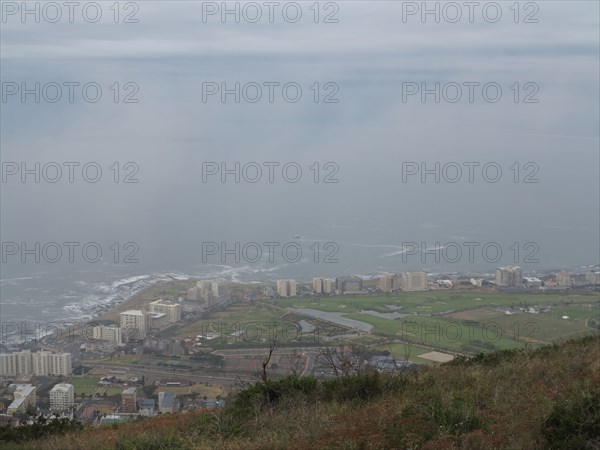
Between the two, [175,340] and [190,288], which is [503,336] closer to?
[175,340]

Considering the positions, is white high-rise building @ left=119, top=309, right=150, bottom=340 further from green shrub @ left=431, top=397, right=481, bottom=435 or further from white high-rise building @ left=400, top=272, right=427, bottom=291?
green shrub @ left=431, top=397, right=481, bottom=435

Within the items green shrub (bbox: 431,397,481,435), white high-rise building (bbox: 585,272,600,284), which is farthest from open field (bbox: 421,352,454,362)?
white high-rise building (bbox: 585,272,600,284)

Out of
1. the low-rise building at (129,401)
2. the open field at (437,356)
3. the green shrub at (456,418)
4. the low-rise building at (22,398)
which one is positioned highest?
the green shrub at (456,418)

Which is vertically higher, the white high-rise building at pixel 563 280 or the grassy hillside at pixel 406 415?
the grassy hillside at pixel 406 415

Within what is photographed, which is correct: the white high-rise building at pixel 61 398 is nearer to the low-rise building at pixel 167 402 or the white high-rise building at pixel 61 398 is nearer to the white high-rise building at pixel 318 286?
the low-rise building at pixel 167 402

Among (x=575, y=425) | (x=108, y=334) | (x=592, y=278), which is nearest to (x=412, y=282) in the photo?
(x=592, y=278)

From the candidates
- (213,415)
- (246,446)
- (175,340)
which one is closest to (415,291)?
(175,340)

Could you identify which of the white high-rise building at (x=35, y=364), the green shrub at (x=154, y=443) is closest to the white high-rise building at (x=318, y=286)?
the white high-rise building at (x=35, y=364)
